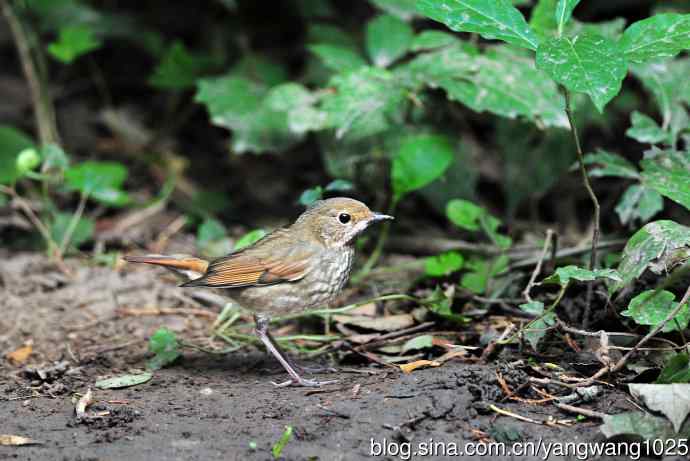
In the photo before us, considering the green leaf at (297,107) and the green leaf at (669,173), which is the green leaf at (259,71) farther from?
the green leaf at (669,173)

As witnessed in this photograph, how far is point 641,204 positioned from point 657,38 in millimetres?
1130

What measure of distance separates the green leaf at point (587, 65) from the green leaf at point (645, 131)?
1038mm

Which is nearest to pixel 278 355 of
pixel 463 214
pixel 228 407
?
pixel 228 407

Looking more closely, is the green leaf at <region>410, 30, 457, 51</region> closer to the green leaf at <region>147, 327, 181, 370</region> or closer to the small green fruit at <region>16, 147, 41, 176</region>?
the green leaf at <region>147, 327, 181, 370</region>

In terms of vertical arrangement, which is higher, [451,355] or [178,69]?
[178,69]

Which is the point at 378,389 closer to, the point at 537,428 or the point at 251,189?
the point at 537,428

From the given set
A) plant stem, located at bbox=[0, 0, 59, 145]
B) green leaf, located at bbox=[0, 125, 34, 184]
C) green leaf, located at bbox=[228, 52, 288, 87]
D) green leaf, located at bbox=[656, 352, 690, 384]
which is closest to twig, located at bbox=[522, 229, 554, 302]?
green leaf, located at bbox=[656, 352, 690, 384]

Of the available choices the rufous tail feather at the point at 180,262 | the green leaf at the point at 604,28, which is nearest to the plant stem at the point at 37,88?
the rufous tail feather at the point at 180,262

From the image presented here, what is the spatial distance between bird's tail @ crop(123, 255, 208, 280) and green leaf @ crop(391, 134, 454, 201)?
1.35 metres

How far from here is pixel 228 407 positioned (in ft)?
11.8

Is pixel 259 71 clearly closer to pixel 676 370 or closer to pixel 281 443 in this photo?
pixel 281 443

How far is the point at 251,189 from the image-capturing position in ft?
22.1

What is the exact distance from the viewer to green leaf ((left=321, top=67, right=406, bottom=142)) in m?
4.81

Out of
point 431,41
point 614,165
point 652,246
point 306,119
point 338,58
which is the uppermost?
point 431,41
